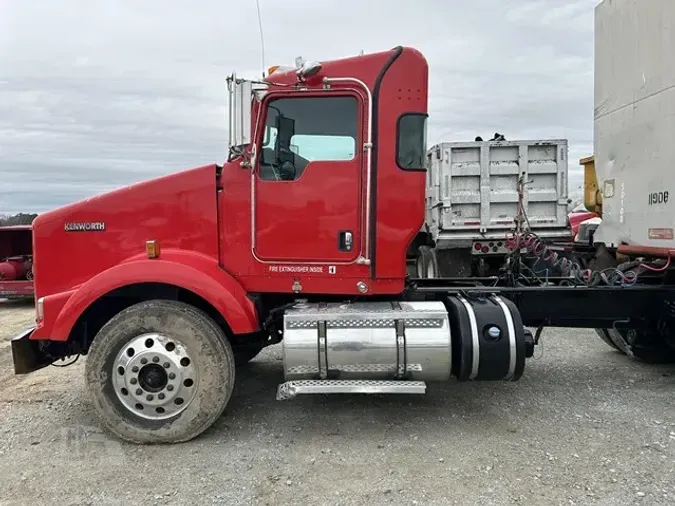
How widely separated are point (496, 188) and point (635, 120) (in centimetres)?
452

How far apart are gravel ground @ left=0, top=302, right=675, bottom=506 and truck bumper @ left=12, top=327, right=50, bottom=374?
1.65ft

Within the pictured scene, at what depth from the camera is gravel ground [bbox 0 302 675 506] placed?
11.1 feet

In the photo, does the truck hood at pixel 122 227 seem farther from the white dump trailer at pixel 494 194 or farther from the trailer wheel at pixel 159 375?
the white dump trailer at pixel 494 194

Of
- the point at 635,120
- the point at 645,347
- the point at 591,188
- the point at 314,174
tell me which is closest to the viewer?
the point at 314,174

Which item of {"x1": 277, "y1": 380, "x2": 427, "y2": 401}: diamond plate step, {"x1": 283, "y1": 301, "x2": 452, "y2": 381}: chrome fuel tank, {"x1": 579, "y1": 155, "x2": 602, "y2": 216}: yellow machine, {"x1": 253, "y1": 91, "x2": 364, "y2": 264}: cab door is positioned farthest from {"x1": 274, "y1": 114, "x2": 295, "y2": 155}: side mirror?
{"x1": 579, "y1": 155, "x2": 602, "y2": 216}: yellow machine

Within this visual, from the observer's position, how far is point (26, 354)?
4.39 meters

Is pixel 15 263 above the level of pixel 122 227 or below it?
below

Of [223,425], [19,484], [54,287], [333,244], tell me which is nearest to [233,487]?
[223,425]

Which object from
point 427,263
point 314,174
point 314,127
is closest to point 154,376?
point 314,174

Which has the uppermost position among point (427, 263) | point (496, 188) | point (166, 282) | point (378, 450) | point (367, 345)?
point (496, 188)

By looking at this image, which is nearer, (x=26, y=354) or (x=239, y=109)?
(x=239, y=109)

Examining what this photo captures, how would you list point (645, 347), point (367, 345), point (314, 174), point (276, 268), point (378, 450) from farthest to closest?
point (645, 347), point (276, 268), point (314, 174), point (367, 345), point (378, 450)

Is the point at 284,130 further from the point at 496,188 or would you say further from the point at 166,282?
the point at 496,188

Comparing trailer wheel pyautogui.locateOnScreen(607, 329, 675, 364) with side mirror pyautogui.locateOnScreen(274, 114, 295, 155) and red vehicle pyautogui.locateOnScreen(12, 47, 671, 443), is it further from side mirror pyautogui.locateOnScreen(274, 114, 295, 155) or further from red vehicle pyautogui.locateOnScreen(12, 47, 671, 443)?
side mirror pyautogui.locateOnScreen(274, 114, 295, 155)
